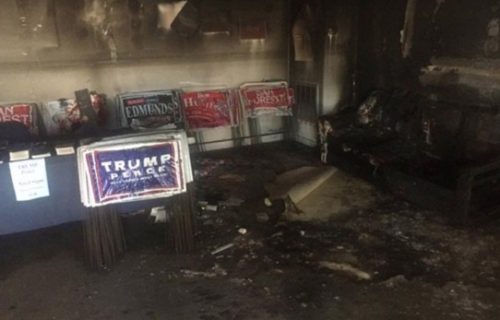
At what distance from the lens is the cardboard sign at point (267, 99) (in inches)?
261

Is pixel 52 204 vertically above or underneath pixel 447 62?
underneath

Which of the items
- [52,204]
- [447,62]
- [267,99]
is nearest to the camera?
[52,204]

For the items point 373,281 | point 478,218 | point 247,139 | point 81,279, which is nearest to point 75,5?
point 247,139

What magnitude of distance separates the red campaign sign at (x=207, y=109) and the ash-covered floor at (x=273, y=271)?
193 centimetres

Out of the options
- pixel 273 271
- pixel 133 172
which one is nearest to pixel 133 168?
pixel 133 172

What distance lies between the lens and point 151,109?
19.7 feet

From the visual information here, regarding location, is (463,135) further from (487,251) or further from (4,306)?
(4,306)

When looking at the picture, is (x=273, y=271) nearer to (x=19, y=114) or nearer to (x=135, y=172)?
(x=135, y=172)

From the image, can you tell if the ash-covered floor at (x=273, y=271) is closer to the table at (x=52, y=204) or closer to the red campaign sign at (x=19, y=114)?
the table at (x=52, y=204)

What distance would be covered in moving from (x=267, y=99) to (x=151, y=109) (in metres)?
1.77

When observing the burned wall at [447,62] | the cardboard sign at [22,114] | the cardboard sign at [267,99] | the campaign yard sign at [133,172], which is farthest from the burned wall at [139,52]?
the campaign yard sign at [133,172]

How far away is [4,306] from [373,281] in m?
2.72

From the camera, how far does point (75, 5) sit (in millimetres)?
5480

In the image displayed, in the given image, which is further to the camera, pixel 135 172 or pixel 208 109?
pixel 208 109
